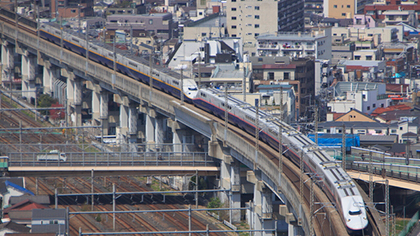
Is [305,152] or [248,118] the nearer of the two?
[305,152]

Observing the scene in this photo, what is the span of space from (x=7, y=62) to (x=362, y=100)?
119ft

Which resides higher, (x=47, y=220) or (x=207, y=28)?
(x=207, y=28)

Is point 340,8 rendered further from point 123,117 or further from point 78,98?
point 123,117

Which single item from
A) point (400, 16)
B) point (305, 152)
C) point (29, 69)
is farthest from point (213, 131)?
point (400, 16)

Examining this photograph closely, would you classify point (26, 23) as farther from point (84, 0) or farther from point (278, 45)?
point (84, 0)

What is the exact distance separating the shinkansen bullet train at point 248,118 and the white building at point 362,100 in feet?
48.8

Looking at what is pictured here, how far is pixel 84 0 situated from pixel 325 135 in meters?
72.3

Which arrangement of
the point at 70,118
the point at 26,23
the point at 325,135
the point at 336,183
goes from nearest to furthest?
the point at 336,183 → the point at 325,135 → the point at 70,118 → the point at 26,23

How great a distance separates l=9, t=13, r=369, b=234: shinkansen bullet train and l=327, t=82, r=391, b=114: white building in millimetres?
14886

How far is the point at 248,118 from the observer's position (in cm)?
4066

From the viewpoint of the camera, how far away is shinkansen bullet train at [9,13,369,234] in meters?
27.0

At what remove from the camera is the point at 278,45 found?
78750mm

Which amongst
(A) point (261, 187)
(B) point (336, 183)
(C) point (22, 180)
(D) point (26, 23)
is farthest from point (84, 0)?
(B) point (336, 183)

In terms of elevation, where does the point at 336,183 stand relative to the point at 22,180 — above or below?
above
